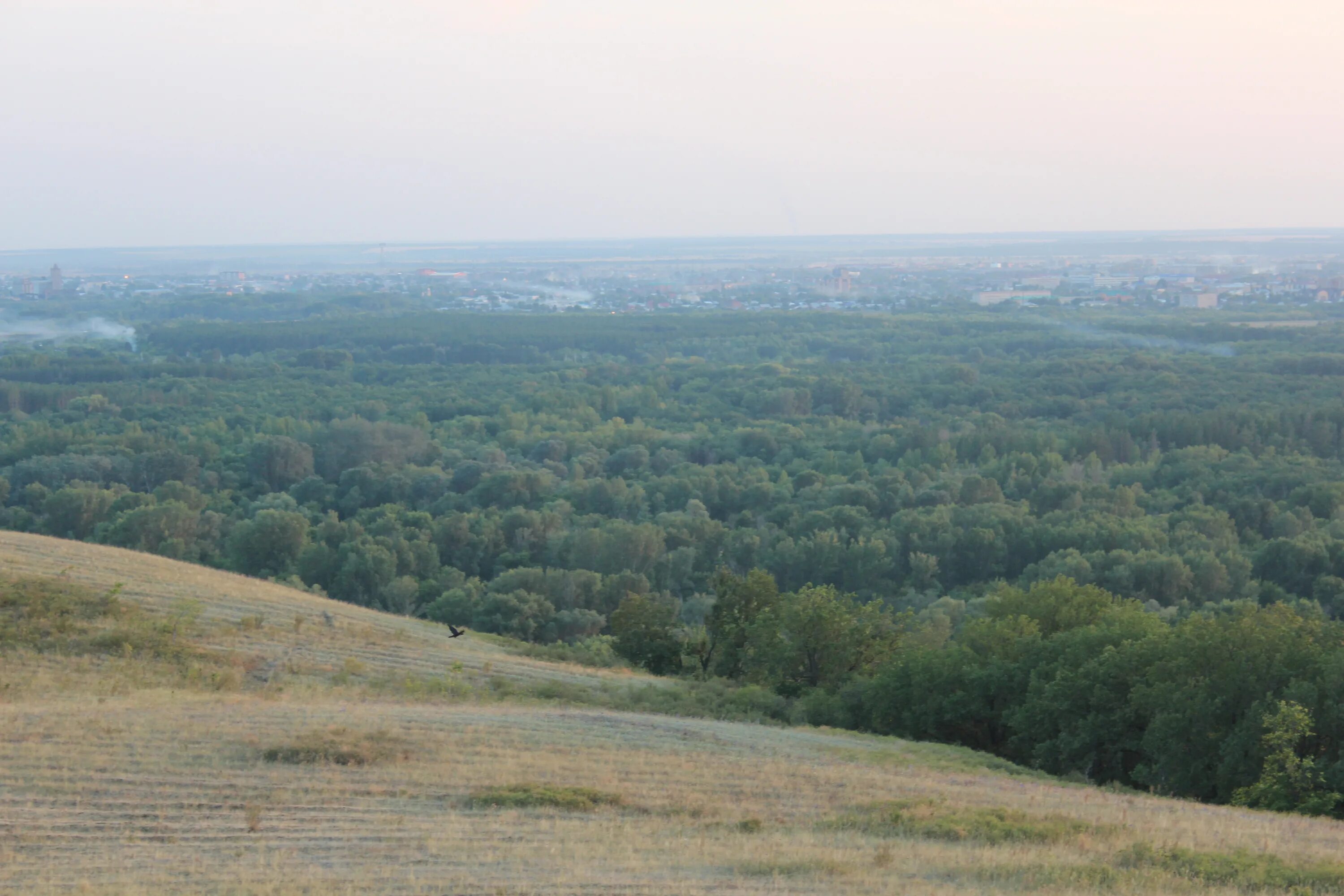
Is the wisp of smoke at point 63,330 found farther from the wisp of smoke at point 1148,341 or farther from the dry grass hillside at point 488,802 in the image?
the dry grass hillside at point 488,802

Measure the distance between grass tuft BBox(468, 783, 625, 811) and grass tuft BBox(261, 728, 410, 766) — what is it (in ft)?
5.96

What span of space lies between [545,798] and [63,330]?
15213cm

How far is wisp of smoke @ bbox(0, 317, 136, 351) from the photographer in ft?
445

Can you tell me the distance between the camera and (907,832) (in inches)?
557

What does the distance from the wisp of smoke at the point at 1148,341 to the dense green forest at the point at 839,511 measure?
1.26 metres

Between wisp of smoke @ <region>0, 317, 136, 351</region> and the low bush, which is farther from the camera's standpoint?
wisp of smoke @ <region>0, 317, 136, 351</region>

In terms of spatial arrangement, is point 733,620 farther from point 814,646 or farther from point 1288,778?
point 1288,778

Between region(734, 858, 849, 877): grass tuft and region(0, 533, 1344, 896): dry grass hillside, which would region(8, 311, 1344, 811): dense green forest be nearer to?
region(0, 533, 1344, 896): dry grass hillside

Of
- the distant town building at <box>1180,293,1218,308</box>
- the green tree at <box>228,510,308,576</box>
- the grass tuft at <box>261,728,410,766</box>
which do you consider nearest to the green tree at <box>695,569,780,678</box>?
the grass tuft at <box>261,728,410,766</box>

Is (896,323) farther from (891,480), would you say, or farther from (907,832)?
(907,832)

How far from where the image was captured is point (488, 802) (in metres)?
14.6

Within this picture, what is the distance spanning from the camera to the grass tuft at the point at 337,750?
1580 centimetres

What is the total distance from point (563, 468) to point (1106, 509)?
27142mm

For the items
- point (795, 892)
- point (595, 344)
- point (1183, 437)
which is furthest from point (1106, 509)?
point (595, 344)
